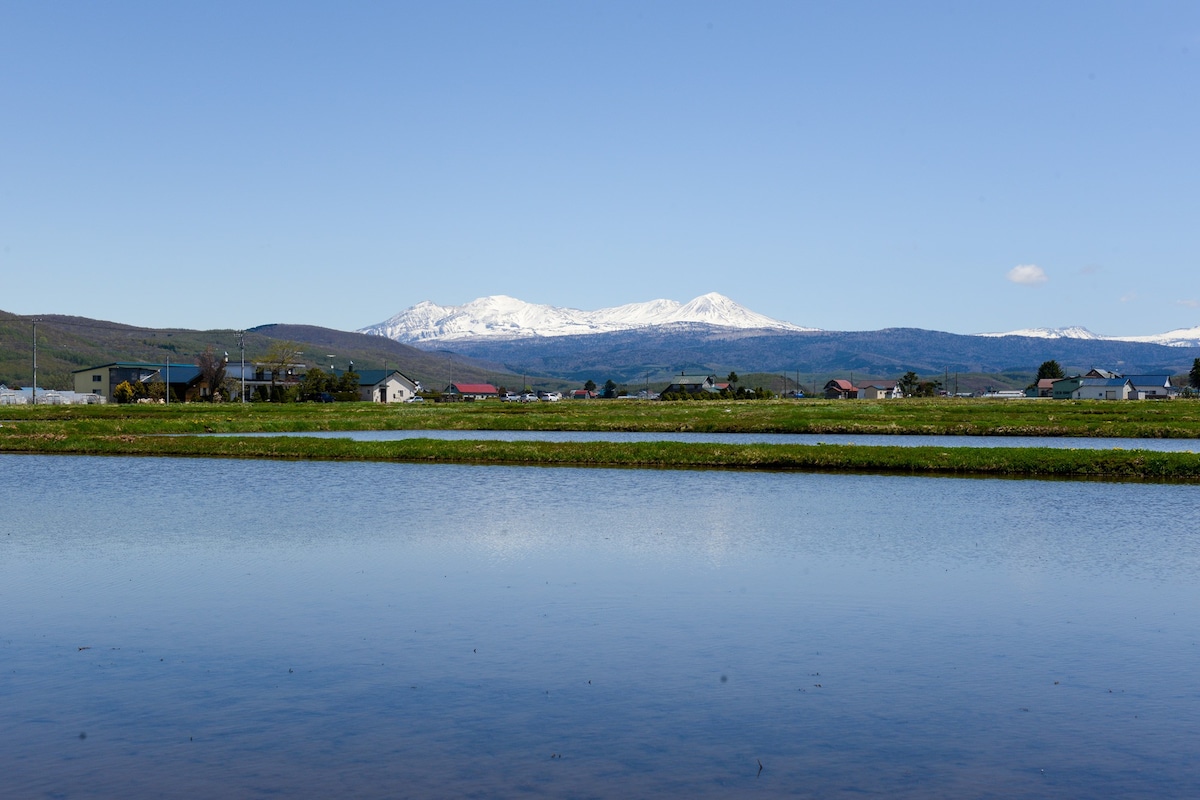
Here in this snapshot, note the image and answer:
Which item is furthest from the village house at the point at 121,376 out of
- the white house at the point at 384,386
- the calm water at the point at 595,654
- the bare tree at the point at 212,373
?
the calm water at the point at 595,654

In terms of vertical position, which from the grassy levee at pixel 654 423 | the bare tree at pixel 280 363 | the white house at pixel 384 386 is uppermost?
the bare tree at pixel 280 363

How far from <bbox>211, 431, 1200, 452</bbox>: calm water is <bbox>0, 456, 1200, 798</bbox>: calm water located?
28.9m

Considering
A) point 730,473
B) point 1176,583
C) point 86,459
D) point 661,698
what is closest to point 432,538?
point 661,698

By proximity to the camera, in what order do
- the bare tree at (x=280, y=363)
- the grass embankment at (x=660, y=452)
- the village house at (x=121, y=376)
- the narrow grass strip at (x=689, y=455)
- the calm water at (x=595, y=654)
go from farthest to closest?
the bare tree at (x=280, y=363), the village house at (x=121, y=376), the grass embankment at (x=660, y=452), the narrow grass strip at (x=689, y=455), the calm water at (x=595, y=654)

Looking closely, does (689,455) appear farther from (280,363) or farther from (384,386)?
(280,363)

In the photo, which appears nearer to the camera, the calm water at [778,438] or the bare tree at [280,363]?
the calm water at [778,438]

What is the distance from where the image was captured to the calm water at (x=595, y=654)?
1077 cm

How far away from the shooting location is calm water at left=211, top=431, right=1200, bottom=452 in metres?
57.5

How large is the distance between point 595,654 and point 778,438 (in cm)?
4846

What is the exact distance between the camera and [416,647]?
15.3m

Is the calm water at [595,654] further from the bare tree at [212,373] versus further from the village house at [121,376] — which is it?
the village house at [121,376]

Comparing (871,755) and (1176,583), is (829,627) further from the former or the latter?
(1176,583)

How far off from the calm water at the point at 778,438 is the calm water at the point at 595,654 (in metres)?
28.9

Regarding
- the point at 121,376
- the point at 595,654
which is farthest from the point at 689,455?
the point at 121,376
